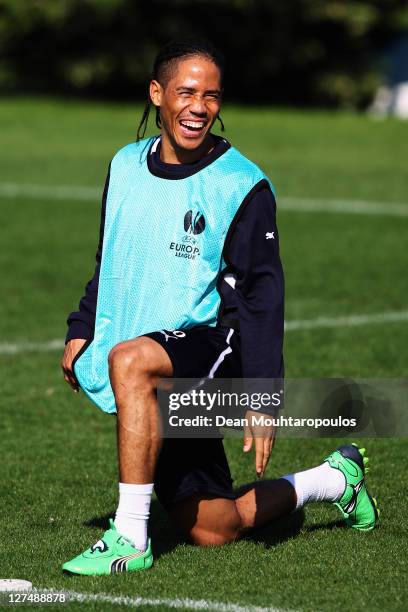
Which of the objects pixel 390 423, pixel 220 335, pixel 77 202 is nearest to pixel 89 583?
pixel 220 335

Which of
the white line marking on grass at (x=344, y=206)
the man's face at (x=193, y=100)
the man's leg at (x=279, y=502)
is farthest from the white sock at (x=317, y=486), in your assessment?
the white line marking on grass at (x=344, y=206)

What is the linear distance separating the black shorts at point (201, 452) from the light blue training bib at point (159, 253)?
134 mm

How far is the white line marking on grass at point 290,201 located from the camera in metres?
17.8

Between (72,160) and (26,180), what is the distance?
273cm

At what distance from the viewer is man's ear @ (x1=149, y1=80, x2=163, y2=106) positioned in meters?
5.64

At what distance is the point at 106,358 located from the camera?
5523 millimetres

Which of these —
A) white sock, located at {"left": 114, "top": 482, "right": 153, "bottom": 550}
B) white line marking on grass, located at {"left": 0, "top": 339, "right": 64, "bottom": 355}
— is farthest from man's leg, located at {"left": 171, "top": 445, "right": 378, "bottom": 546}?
white line marking on grass, located at {"left": 0, "top": 339, "right": 64, "bottom": 355}

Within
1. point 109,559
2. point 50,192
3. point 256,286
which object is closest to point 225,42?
point 50,192

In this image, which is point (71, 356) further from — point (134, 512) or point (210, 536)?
point (210, 536)

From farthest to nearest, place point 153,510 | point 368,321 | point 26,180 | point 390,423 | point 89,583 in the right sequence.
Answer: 1. point 26,180
2. point 368,321
3. point 390,423
4. point 153,510
5. point 89,583

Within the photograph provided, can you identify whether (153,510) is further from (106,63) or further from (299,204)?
(106,63)

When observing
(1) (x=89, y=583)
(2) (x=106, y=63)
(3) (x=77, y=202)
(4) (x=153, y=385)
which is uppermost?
(2) (x=106, y=63)

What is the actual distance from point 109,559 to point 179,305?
3.43ft

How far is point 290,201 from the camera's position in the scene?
1867cm
